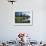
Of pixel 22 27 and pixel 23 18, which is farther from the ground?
pixel 23 18

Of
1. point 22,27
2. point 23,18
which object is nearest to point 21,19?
point 23,18

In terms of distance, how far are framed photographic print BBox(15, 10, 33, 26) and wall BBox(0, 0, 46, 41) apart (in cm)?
15

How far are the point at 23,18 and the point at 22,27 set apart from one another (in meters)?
0.33

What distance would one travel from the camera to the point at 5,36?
4906 millimetres

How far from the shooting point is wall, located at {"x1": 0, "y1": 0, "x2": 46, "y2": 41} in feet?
16.0

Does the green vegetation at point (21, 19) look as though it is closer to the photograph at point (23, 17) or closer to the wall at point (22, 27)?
the photograph at point (23, 17)

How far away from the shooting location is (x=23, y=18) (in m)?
4.91

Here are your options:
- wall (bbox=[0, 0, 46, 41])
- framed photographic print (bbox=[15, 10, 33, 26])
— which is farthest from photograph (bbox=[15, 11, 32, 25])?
wall (bbox=[0, 0, 46, 41])

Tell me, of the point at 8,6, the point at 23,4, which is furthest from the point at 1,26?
the point at 23,4

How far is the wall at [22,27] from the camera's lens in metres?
4.88

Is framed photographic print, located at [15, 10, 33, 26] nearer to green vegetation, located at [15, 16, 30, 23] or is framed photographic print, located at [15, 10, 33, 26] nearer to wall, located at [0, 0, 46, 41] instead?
green vegetation, located at [15, 16, 30, 23]

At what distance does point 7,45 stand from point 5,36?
1513 millimetres

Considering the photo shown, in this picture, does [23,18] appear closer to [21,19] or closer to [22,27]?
[21,19]

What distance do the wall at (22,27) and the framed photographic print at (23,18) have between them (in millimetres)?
148
